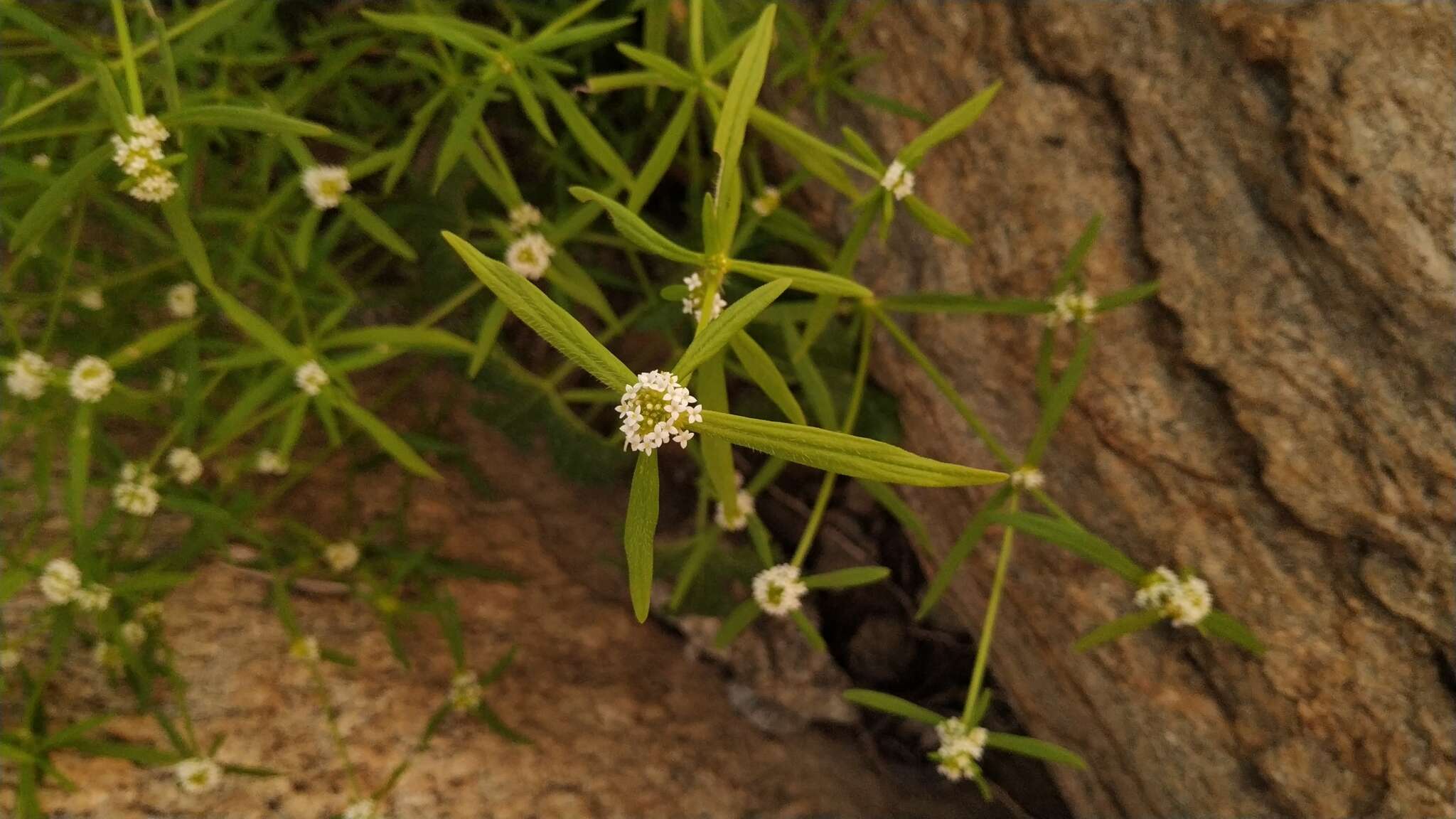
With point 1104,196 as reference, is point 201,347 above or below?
below

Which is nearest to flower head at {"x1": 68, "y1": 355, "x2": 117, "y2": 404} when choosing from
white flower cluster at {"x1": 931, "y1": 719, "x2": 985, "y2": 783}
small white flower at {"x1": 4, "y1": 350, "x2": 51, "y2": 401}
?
small white flower at {"x1": 4, "y1": 350, "x2": 51, "y2": 401}

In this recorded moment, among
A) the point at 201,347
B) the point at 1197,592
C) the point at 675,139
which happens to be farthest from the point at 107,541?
the point at 1197,592

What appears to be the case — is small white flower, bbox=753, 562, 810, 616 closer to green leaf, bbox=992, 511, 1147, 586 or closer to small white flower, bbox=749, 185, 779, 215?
green leaf, bbox=992, 511, 1147, 586

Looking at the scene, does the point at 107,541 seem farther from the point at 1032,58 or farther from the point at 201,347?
the point at 1032,58

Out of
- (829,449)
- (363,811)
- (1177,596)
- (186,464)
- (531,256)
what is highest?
(531,256)

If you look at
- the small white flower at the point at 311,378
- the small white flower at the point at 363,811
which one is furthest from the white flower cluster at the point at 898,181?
the small white flower at the point at 363,811

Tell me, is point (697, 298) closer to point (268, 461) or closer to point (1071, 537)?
point (1071, 537)

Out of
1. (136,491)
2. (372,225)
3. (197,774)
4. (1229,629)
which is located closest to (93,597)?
(136,491)
